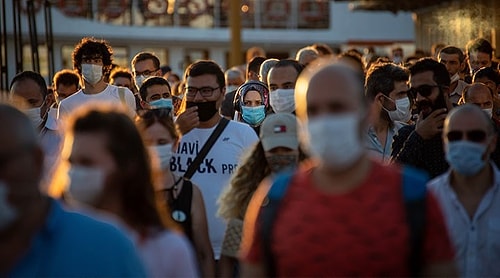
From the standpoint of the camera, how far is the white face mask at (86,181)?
15.2 ft

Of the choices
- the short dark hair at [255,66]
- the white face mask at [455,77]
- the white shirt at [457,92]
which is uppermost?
the short dark hair at [255,66]

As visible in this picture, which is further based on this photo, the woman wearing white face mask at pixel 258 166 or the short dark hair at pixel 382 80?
the short dark hair at pixel 382 80

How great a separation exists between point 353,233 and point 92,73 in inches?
281

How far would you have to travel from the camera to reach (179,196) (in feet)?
21.6

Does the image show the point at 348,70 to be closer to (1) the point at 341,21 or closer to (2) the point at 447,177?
(2) the point at 447,177

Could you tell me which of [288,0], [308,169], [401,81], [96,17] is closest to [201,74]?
[401,81]

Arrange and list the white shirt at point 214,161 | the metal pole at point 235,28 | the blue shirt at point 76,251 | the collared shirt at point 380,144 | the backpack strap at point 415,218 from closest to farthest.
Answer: the blue shirt at point 76,251, the backpack strap at point 415,218, the white shirt at point 214,161, the collared shirt at point 380,144, the metal pole at point 235,28

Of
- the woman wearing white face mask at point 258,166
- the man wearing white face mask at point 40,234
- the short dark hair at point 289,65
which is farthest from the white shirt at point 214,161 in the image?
the man wearing white face mask at point 40,234

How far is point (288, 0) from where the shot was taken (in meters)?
52.3

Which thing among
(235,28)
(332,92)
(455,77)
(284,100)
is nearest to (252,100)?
(284,100)

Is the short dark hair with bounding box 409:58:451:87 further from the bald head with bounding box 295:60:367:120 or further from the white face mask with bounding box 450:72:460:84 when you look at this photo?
the bald head with bounding box 295:60:367:120

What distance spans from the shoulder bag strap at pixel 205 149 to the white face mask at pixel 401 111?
1771mm

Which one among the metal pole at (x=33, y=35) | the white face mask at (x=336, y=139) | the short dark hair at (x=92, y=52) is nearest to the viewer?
the white face mask at (x=336, y=139)

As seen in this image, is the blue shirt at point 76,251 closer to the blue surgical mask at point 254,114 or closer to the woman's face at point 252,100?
the blue surgical mask at point 254,114
